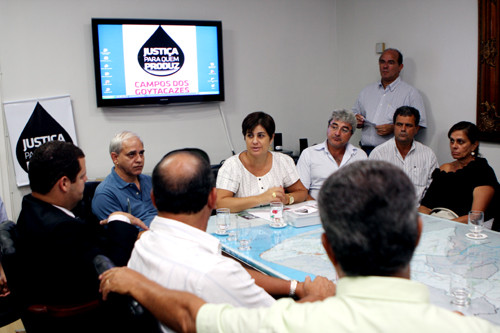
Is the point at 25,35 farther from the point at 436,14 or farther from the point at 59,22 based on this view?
the point at 436,14

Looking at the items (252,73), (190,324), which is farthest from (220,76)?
(190,324)

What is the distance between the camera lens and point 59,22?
4.31 m

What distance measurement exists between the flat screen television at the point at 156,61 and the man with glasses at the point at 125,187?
5.65 ft

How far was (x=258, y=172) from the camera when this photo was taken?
125 inches

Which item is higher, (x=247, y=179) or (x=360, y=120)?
(x=360, y=120)

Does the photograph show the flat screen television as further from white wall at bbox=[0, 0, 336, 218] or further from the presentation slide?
white wall at bbox=[0, 0, 336, 218]

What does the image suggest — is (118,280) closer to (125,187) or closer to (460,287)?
(460,287)

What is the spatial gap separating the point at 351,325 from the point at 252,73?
4.48 metres

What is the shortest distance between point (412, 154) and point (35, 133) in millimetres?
3270

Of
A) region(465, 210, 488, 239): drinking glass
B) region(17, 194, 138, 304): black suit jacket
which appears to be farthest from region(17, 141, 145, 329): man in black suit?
region(465, 210, 488, 239): drinking glass

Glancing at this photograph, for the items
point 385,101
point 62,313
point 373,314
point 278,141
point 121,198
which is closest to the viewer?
point 373,314

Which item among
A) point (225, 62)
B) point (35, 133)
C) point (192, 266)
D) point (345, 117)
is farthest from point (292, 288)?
point (225, 62)

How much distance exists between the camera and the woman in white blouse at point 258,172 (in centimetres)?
305

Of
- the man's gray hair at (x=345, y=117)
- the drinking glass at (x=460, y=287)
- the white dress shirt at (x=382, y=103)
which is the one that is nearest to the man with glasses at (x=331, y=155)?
the man's gray hair at (x=345, y=117)
